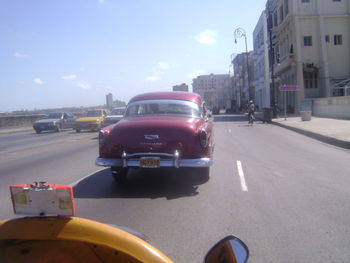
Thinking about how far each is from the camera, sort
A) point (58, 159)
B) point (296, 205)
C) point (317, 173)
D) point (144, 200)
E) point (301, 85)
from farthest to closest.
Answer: point (301, 85), point (58, 159), point (317, 173), point (144, 200), point (296, 205)

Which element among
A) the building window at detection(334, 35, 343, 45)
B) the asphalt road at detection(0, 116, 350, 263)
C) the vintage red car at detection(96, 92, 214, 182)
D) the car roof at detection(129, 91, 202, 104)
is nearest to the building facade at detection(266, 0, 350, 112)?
the building window at detection(334, 35, 343, 45)

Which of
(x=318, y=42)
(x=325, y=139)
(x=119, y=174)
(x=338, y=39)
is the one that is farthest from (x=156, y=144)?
(x=338, y=39)

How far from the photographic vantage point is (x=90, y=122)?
27.4 m

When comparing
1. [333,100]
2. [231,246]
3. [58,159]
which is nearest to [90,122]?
[58,159]

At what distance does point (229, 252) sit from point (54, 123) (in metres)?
30.5

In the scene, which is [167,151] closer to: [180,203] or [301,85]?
[180,203]

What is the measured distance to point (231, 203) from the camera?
6418mm

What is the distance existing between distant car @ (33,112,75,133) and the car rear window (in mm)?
23413

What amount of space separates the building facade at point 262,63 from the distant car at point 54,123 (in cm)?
3178

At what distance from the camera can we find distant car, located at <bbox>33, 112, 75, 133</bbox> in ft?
100

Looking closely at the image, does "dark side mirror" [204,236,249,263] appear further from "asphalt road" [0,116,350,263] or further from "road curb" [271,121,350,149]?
"road curb" [271,121,350,149]

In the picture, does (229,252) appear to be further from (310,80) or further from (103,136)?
(310,80)

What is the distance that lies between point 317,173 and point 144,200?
14.3ft

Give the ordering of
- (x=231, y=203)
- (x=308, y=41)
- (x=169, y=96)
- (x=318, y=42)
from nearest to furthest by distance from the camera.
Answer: (x=231, y=203), (x=169, y=96), (x=318, y=42), (x=308, y=41)
